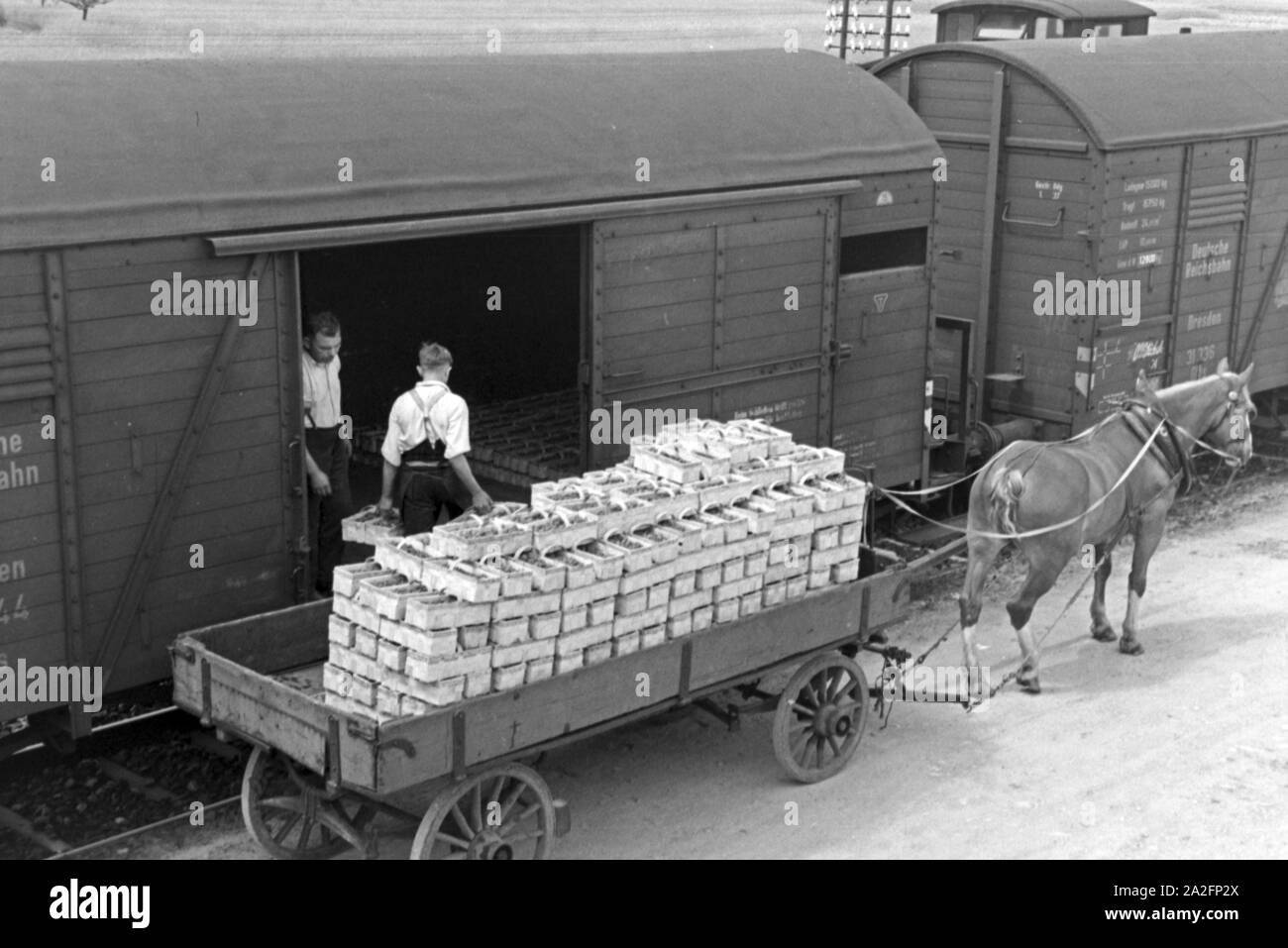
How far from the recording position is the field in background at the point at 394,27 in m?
23.3

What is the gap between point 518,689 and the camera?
323 inches

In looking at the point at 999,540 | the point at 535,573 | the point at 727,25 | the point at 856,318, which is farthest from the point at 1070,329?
the point at 727,25

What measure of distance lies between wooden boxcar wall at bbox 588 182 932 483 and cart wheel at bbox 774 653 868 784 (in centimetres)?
226

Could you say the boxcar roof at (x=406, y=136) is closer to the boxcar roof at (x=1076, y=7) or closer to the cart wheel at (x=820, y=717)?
the cart wheel at (x=820, y=717)

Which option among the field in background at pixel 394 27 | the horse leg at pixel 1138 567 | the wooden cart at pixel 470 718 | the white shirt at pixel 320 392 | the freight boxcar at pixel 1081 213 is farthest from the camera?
the field in background at pixel 394 27

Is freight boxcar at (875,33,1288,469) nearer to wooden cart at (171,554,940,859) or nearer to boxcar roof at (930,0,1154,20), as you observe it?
boxcar roof at (930,0,1154,20)

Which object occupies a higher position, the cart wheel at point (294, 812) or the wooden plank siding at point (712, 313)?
the wooden plank siding at point (712, 313)

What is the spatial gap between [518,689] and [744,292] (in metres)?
4.63

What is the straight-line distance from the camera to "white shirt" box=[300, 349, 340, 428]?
10070mm

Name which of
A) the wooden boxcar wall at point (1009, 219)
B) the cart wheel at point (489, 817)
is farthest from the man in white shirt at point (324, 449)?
the wooden boxcar wall at point (1009, 219)

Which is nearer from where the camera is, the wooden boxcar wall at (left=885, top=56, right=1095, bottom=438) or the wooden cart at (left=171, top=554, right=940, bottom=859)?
the wooden cart at (left=171, top=554, right=940, bottom=859)

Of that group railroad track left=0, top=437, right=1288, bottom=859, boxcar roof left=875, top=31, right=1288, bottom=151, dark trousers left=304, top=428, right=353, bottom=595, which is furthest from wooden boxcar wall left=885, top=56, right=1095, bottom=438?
dark trousers left=304, top=428, right=353, bottom=595

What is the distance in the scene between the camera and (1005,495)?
1116 centimetres

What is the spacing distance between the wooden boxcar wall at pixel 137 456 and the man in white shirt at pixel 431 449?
737 mm
